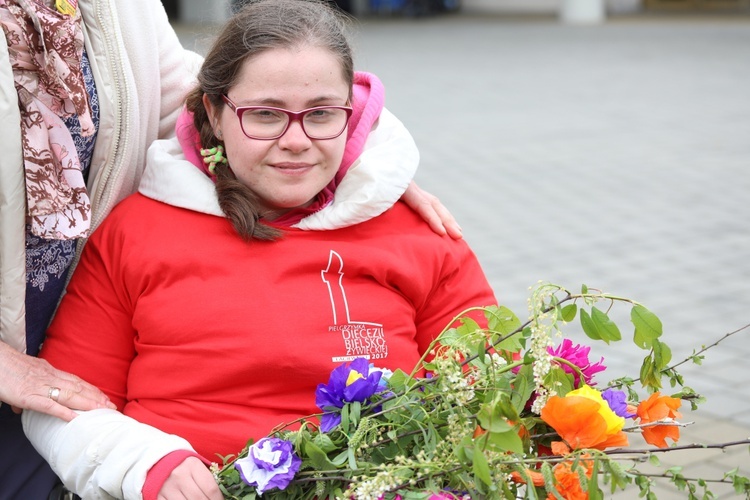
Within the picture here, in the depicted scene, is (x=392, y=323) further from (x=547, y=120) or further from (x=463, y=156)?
(x=547, y=120)

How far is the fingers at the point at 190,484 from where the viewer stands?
1.83 metres

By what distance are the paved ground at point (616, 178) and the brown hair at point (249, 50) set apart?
0.83 ft

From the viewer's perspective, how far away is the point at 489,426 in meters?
1.43

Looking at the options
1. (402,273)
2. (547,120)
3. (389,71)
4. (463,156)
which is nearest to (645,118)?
(547,120)

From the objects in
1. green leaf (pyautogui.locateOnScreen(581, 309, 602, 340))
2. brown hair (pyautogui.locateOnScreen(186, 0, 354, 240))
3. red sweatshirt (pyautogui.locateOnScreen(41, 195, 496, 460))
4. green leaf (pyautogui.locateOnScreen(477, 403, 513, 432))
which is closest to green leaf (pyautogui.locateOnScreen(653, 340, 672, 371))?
green leaf (pyautogui.locateOnScreen(581, 309, 602, 340))

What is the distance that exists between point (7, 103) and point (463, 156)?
23.0 feet

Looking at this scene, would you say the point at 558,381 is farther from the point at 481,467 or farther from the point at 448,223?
the point at 448,223

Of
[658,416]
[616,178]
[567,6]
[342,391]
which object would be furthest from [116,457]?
[567,6]

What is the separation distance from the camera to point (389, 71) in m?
14.3

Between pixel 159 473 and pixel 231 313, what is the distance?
0.36 m

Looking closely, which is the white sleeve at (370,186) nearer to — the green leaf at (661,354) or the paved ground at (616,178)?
the paved ground at (616,178)

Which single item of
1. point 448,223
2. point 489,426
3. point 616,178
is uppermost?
point 489,426

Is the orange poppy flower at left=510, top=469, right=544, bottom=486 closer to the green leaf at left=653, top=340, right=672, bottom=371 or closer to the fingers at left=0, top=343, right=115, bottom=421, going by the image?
the green leaf at left=653, top=340, right=672, bottom=371

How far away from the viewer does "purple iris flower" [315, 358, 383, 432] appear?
1.74 metres
